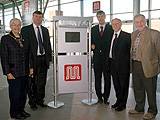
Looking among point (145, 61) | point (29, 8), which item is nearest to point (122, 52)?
point (145, 61)

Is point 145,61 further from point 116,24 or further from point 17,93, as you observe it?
point 17,93

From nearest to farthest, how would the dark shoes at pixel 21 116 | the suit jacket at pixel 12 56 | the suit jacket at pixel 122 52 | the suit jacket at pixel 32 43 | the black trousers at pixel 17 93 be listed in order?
the suit jacket at pixel 12 56 → the black trousers at pixel 17 93 → the dark shoes at pixel 21 116 → the suit jacket at pixel 32 43 → the suit jacket at pixel 122 52

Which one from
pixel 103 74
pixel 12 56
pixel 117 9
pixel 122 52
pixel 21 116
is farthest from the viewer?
pixel 117 9

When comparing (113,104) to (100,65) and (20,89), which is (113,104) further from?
(20,89)

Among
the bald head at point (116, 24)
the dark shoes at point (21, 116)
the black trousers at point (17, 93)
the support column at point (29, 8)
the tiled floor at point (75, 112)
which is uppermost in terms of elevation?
the support column at point (29, 8)

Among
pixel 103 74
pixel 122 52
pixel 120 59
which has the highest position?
pixel 122 52

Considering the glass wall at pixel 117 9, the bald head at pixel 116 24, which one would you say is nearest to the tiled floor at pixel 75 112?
the bald head at pixel 116 24

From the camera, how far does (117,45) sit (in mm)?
4723

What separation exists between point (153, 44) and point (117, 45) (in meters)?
0.72

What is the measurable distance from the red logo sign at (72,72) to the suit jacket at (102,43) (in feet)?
1.15

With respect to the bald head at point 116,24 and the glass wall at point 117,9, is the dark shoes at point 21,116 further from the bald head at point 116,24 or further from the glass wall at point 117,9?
the glass wall at point 117,9

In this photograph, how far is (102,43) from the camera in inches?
202

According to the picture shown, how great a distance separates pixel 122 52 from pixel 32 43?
146 centimetres

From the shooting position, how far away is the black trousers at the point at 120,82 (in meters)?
4.76
